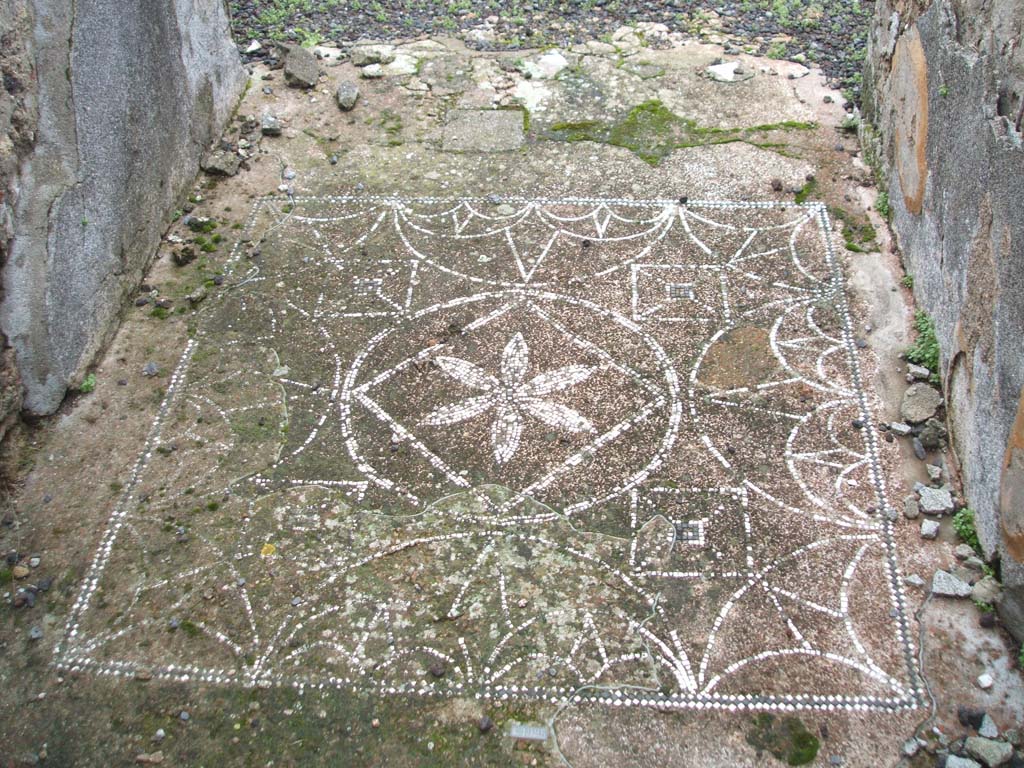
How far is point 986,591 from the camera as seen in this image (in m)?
3.01

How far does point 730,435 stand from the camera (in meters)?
3.59

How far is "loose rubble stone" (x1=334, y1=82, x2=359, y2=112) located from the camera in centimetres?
549

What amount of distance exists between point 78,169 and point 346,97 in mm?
2037

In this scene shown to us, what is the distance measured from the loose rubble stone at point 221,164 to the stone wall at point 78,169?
0.17 metres

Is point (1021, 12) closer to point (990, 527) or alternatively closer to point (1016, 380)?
point (1016, 380)

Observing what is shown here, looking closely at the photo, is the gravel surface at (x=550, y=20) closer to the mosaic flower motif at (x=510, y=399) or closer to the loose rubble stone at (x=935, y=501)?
the mosaic flower motif at (x=510, y=399)

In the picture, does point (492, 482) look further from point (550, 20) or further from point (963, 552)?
point (550, 20)

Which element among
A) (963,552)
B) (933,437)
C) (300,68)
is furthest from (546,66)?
(963,552)

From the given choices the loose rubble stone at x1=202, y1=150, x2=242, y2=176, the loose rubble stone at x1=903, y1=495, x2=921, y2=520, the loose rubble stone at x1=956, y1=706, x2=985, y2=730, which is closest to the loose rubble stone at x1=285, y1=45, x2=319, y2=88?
the loose rubble stone at x1=202, y1=150, x2=242, y2=176

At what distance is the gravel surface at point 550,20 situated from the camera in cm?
610

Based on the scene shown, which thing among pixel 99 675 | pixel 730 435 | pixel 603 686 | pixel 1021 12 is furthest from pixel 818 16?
pixel 99 675

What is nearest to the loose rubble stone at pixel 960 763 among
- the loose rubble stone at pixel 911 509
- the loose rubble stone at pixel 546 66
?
the loose rubble stone at pixel 911 509

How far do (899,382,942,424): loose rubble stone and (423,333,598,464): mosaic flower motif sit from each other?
130 centimetres

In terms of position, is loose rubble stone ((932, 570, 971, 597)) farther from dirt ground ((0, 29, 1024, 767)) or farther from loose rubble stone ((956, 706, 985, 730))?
loose rubble stone ((956, 706, 985, 730))
